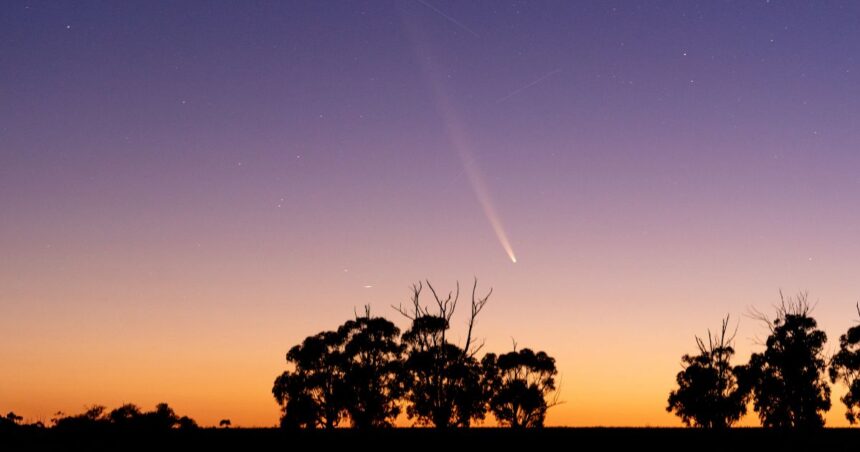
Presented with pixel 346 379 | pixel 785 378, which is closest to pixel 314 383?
pixel 346 379

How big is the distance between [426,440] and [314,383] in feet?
165

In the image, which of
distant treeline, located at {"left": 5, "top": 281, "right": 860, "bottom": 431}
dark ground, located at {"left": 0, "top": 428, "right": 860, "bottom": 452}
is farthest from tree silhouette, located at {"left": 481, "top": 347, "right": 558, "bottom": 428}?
dark ground, located at {"left": 0, "top": 428, "right": 860, "bottom": 452}

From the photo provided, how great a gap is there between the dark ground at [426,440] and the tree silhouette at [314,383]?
153 ft

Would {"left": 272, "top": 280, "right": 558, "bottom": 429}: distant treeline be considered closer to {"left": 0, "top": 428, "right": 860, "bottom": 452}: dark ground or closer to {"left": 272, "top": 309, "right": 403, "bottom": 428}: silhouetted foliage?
{"left": 272, "top": 309, "right": 403, "bottom": 428}: silhouetted foliage

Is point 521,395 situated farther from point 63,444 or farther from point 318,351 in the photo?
point 63,444

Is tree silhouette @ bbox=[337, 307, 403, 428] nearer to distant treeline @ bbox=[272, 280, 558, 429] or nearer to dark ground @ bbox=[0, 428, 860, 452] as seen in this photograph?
distant treeline @ bbox=[272, 280, 558, 429]

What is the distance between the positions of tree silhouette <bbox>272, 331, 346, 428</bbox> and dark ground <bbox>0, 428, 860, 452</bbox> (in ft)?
153

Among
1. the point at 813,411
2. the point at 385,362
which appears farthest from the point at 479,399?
the point at 813,411

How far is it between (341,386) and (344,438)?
48.2 metres

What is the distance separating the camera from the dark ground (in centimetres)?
2092

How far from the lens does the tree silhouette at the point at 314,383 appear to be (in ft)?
232

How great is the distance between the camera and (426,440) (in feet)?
76.9

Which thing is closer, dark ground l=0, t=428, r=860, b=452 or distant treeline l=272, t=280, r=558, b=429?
dark ground l=0, t=428, r=860, b=452

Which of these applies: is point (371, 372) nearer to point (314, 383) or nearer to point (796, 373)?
point (314, 383)
